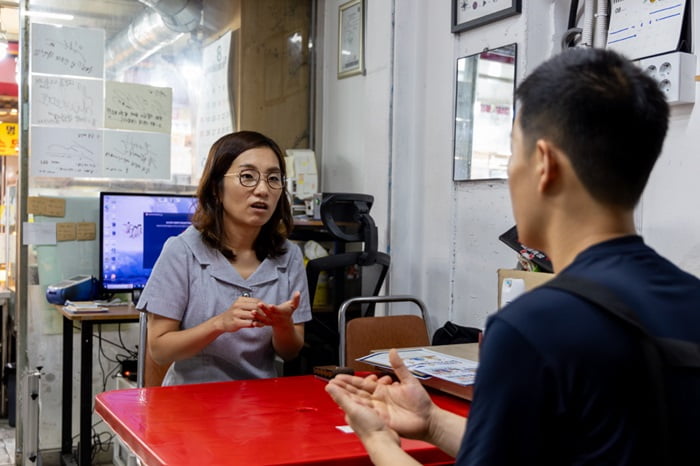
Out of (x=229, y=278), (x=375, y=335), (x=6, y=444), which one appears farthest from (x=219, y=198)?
(x=6, y=444)

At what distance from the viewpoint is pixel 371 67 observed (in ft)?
12.3

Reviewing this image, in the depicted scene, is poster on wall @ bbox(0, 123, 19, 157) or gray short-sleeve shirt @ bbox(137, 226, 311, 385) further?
poster on wall @ bbox(0, 123, 19, 157)

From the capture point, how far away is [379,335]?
9.04 feet

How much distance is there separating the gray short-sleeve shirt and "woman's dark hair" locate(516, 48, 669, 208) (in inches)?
59.7

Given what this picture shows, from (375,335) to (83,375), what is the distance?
148 centimetres

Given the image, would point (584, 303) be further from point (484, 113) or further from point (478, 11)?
point (478, 11)

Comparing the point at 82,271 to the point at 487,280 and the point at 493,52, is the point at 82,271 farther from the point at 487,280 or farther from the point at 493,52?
the point at 493,52

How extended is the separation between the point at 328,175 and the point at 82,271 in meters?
1.46

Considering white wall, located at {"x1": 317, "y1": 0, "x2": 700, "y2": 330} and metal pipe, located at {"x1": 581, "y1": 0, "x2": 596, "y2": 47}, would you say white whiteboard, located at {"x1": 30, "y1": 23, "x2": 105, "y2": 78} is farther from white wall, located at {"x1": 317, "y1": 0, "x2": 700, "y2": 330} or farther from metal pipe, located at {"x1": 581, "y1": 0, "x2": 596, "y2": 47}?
metal pipe, located at {"x1": 581, "y1": 0, "x2": 596, "y2": 47}

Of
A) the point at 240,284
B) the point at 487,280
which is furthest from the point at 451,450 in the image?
the point at 487,280

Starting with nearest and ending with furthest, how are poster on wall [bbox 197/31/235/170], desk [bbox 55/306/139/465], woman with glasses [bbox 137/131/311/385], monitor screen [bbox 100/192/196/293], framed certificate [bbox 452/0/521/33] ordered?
woman with glasses [bbox 137/131/311/385] < framed certificate [bbox 452/0/521/33] < desk [bbox 55/306/139/465] < monitor screen [bbox 100/192/196/293] < poster on wall [bbox 197/31/235/170]

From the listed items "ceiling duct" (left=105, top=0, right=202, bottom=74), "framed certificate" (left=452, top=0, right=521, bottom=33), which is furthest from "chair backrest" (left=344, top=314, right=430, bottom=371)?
"ceiling duct" (left=105, top=0, right=202, bottom=74)

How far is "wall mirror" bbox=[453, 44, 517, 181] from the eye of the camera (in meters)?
3.12

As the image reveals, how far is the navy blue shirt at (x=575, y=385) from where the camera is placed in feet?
2.52
